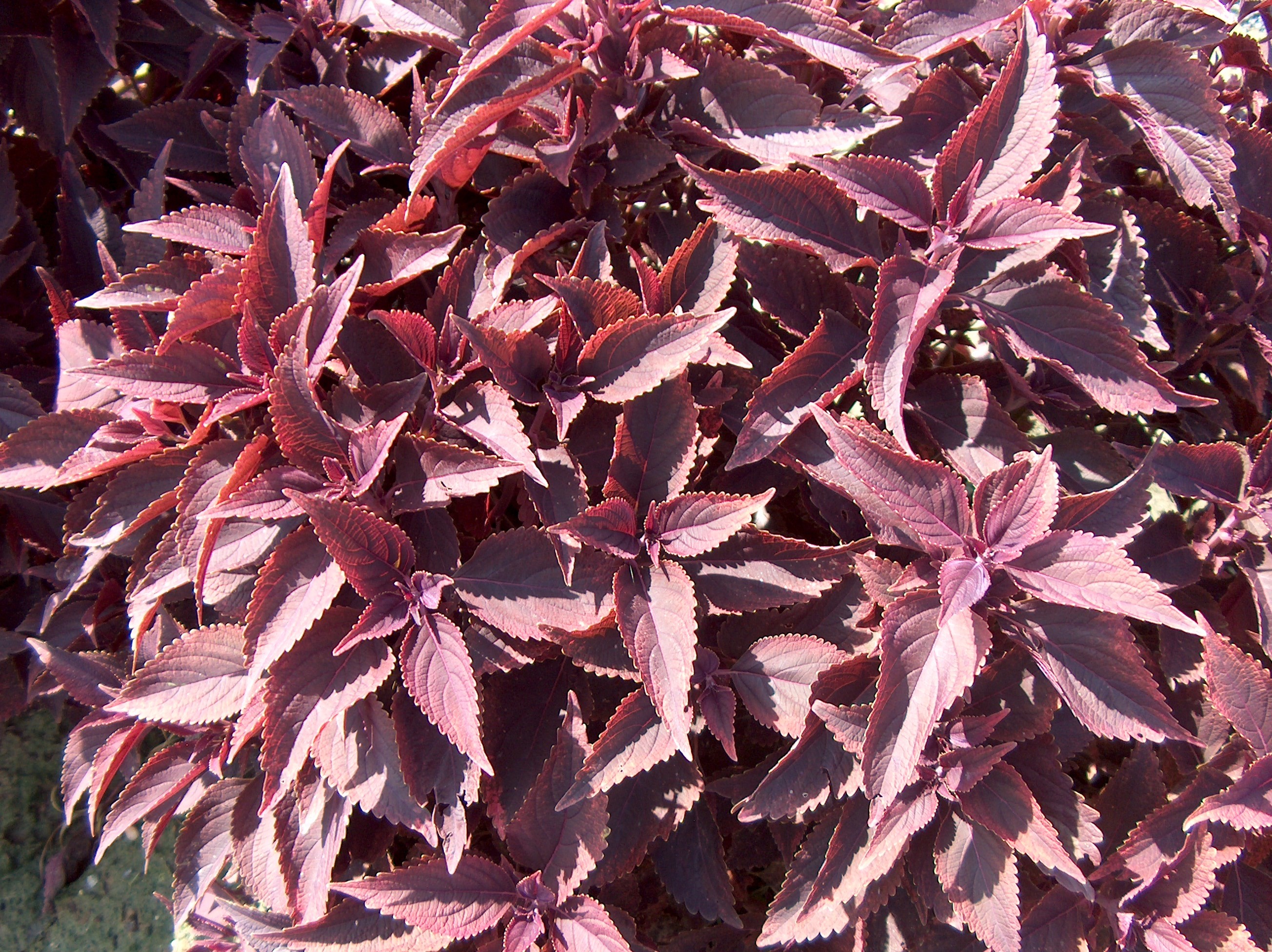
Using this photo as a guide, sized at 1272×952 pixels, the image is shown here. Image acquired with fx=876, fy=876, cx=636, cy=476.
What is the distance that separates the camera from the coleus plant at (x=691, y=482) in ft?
3.48

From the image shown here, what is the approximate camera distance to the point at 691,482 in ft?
4.24

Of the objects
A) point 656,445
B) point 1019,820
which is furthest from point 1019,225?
point 1019,820

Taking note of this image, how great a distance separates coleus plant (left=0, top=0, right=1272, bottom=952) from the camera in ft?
3.48

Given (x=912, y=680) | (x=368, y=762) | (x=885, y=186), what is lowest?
(x=368, y=762)

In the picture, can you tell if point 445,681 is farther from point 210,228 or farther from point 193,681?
point 210,228

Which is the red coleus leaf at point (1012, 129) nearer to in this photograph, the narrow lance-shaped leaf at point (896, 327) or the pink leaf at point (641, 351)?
the narrow lance-shaped leaf at point (896, 327)

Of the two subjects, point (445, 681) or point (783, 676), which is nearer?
point (445, 681)

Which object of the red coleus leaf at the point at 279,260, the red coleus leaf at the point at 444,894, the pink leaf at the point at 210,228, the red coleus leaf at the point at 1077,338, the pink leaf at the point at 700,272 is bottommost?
the red coleus leaf at the point at 444,894

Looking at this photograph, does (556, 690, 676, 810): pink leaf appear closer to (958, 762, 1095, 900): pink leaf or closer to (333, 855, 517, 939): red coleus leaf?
(333, 855, 517, 939): red coleus leaf

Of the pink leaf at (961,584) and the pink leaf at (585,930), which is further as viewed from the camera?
the pink leaf at (585,930)

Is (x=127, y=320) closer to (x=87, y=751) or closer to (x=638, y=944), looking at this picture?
(x=87, y=751)


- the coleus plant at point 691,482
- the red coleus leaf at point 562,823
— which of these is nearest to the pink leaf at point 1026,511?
the coleus plant at point 691,482

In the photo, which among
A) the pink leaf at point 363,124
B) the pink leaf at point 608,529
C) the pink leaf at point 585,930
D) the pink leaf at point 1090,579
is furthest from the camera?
the pink leaf at point 363,124

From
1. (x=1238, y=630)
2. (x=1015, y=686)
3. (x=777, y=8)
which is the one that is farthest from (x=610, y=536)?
(x=1238, y=630)
